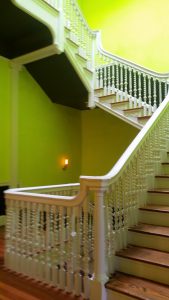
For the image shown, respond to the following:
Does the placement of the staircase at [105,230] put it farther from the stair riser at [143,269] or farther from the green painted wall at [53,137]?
the green painted wall at [53,137]

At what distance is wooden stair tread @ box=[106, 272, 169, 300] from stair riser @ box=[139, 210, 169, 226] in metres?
0.77

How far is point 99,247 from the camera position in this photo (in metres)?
2.45

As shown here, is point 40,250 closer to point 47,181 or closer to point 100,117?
point 47,181

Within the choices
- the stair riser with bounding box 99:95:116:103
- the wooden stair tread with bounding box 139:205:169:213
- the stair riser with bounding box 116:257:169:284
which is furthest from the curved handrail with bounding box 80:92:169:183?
the stair riser with bounding box 99:95:116:103

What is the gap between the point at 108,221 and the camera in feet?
8.46

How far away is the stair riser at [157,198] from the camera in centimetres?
346

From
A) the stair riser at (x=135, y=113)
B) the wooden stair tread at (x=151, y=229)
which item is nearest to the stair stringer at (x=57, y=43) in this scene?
the stair riser at (x=135, y=113)

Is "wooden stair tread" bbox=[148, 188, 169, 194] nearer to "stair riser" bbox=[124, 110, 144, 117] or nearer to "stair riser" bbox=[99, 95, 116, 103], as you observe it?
"stair riser" bbox=[124, 110, 144, 117]

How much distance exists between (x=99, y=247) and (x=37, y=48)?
4.17m

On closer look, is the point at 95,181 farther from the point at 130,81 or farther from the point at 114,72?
the point at 114,72

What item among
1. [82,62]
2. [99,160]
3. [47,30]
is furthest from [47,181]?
[47,30]

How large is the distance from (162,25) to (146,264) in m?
5.87

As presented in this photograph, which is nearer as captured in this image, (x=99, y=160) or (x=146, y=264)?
(x=146, y=264)

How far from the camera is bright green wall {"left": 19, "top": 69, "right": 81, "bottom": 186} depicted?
603 cm
